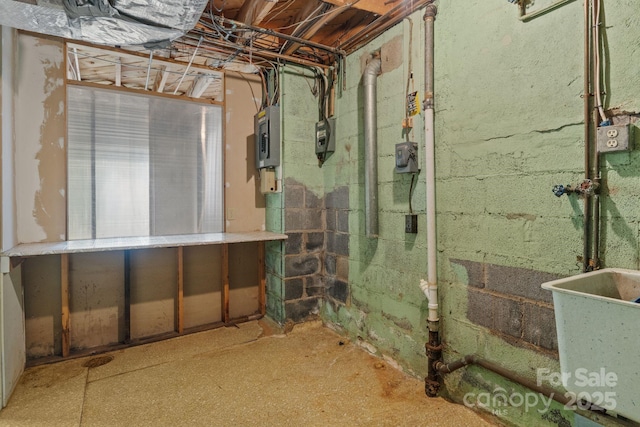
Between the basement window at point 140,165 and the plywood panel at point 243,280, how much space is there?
335mm

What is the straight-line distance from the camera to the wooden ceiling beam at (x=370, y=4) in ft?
6.91

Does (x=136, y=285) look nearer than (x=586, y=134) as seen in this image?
No

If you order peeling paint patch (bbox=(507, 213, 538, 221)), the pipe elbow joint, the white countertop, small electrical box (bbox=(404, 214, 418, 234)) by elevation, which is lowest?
the white countertop

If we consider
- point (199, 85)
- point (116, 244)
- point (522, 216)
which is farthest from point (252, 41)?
point (522, 216)

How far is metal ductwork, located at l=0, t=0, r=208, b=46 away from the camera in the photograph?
1782 mm

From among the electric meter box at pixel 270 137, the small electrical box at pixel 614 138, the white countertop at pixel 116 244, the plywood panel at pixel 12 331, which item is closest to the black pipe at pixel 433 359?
the small electrical box at pixel 614 138

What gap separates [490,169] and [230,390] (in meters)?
1.95

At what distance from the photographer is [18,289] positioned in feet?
7.16

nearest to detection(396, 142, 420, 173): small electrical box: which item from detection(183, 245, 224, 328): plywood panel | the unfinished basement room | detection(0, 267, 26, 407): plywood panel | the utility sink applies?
the unfinished basement room

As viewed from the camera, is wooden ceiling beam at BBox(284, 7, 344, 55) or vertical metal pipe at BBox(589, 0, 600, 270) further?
wooden ceiling beam at BBox(284, 7, 344, 55)

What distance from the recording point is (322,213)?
305cm

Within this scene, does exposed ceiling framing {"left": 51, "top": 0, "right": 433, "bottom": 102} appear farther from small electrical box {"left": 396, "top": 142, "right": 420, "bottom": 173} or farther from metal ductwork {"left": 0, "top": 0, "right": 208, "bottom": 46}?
small electrical box {"left": 396, "top": 142, "right": 420, "bottom": 173}

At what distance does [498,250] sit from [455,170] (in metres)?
0.49

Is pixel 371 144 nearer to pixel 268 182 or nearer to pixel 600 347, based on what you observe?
pixel 268 182
